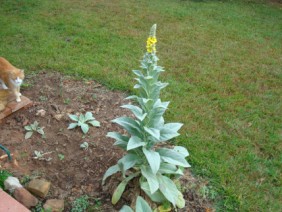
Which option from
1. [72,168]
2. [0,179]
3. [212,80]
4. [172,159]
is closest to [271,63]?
[212,80]

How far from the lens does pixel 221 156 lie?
333 centimetres

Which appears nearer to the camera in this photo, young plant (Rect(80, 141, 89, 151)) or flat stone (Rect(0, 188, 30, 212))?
flat stone (Rect(0, 188, 30, 212))

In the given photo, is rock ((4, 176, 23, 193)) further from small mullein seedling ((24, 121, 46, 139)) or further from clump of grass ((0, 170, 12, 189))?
small mullein seedling ((24, 121, 46, 139))

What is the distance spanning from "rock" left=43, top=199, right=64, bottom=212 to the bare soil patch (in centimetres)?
7

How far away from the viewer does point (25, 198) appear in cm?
258

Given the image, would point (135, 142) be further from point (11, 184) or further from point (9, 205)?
point (11, 184)

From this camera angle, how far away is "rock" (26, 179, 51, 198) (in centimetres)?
267

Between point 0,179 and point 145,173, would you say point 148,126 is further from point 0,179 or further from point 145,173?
point 0,179

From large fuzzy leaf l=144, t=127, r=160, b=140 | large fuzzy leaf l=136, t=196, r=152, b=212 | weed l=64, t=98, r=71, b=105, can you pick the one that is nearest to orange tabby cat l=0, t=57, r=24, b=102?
weed l=64, t=98, r=71, b=105

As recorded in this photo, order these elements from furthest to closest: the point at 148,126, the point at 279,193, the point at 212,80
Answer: the point at 212,80 → the point at 279,193 → the point at 148,126

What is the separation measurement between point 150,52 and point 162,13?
534cm

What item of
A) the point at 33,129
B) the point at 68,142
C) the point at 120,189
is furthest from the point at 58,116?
the point at 120,189

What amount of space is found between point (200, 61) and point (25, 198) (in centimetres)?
366

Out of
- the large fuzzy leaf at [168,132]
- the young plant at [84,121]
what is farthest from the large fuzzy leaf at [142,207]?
the young plant at [84,121]
